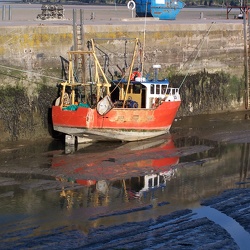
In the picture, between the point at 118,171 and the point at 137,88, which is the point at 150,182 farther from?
the point at 137,88

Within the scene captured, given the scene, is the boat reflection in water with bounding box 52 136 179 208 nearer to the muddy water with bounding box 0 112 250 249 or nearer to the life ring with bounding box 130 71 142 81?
the muddy water with bounding box 0 112 250 249

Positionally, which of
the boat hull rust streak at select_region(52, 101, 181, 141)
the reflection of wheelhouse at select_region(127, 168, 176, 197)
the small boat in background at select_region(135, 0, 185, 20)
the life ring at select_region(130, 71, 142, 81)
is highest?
the small boat in background at select_region(135, 0, 185, 20)

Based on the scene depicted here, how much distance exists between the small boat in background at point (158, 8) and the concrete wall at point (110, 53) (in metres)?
3.83

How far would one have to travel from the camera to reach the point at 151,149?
2444 centimetres

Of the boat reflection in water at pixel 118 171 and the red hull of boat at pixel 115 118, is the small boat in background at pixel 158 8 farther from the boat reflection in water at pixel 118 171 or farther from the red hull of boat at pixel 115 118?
the boat reflection in water at pixel 118 171

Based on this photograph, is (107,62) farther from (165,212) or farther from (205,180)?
(165,212)

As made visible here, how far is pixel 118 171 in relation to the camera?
2173cm

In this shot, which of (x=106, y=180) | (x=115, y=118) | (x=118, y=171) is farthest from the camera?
(x=115, y=118)

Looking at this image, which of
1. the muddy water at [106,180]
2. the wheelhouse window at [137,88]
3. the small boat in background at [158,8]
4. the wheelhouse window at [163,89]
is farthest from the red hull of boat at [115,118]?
the small boat in background at [158,8]

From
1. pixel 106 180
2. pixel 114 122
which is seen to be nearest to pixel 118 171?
pixel 106 180

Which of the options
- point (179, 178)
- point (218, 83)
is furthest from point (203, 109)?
point (179, 178)

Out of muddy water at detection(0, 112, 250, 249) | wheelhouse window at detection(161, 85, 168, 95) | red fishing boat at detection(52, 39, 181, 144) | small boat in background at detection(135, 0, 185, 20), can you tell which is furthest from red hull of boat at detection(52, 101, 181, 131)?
small boat in background at detection(135, 0, 185, 20)

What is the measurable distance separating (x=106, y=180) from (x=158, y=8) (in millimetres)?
15475

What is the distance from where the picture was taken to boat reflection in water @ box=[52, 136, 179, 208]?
19719mm
